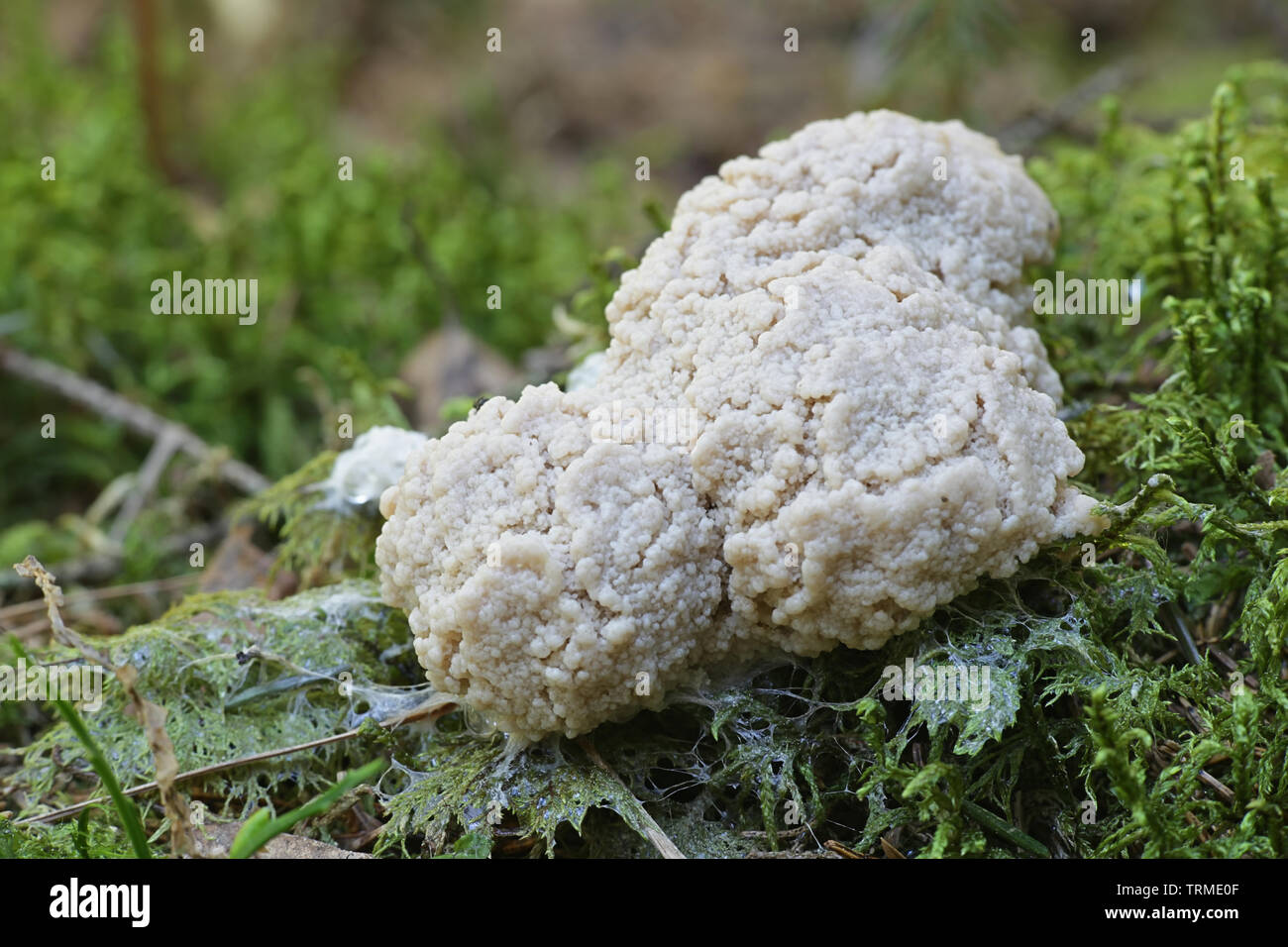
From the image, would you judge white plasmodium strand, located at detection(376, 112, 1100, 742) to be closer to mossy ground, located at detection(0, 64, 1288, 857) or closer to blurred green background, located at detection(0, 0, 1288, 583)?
Answer: mossy ground, located at detection(0, 64, 1288, 857)

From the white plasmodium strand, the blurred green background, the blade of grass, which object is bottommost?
the blade of grass

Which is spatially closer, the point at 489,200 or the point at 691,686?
the point at 691,686

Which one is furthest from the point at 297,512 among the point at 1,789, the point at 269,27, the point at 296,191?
the point at 269,27

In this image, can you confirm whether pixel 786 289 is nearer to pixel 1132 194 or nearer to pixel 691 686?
pixel 691 686

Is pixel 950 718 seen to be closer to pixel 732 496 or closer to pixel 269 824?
pixel 732 496

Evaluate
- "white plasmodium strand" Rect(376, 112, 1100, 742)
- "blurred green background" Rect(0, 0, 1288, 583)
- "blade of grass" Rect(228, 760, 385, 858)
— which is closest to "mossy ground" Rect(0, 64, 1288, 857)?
"white plasmodium strand" Rect(376, 112, 1100, 742)

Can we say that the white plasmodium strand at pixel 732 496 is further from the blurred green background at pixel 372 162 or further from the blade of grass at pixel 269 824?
the blurred green background at pixel 372 162
